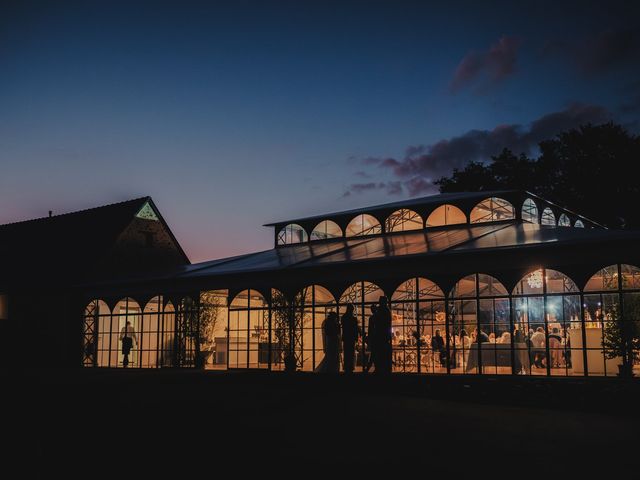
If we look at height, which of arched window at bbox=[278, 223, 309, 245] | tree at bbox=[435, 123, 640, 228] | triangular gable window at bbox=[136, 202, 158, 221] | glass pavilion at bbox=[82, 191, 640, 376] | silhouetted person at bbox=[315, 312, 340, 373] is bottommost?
silhouetted person at bbox=[315, 312, 340, 373]

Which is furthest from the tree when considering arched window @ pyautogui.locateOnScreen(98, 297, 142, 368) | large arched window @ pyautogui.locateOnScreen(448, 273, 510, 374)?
arched window @ pyautogui.locateOnScreen(98, 297, 142, 368)

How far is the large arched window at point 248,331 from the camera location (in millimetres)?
18375

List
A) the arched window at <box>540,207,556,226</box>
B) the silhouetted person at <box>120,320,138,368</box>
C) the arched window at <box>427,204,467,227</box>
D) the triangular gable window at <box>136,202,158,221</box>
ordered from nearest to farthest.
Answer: the arched window at <box>427,204,467,227</box>, the arched window at <box>540,207,556,226</box>, the silhouetted person at <box>120,320,138,368</box>, the triangular gable window at <box>136,202,158,221</box>

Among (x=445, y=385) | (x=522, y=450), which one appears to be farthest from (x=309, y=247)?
(x=522, y=450)

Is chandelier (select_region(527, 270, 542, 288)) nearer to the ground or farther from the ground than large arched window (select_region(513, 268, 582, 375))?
farther from the ground

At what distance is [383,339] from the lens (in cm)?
1320

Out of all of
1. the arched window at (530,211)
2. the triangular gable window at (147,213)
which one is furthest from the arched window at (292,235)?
the arched window at (530,211)

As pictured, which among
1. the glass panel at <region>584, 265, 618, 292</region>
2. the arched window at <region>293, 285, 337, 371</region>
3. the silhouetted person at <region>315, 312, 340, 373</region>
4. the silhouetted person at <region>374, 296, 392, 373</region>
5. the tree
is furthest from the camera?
the tree

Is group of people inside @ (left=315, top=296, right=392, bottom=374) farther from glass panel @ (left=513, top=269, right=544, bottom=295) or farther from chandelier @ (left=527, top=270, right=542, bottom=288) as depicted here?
chandelier @ (left=527, top=270, right=542, bottom=288)

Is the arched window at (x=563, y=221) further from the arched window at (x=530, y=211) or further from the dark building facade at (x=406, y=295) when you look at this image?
the arched window at (x=530, y=211)

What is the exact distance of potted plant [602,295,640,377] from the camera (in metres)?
13.5

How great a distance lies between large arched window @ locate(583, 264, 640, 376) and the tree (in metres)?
21.2

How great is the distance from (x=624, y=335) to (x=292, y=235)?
1275 cm

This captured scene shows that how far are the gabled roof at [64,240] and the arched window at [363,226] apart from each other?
9.54 metres
